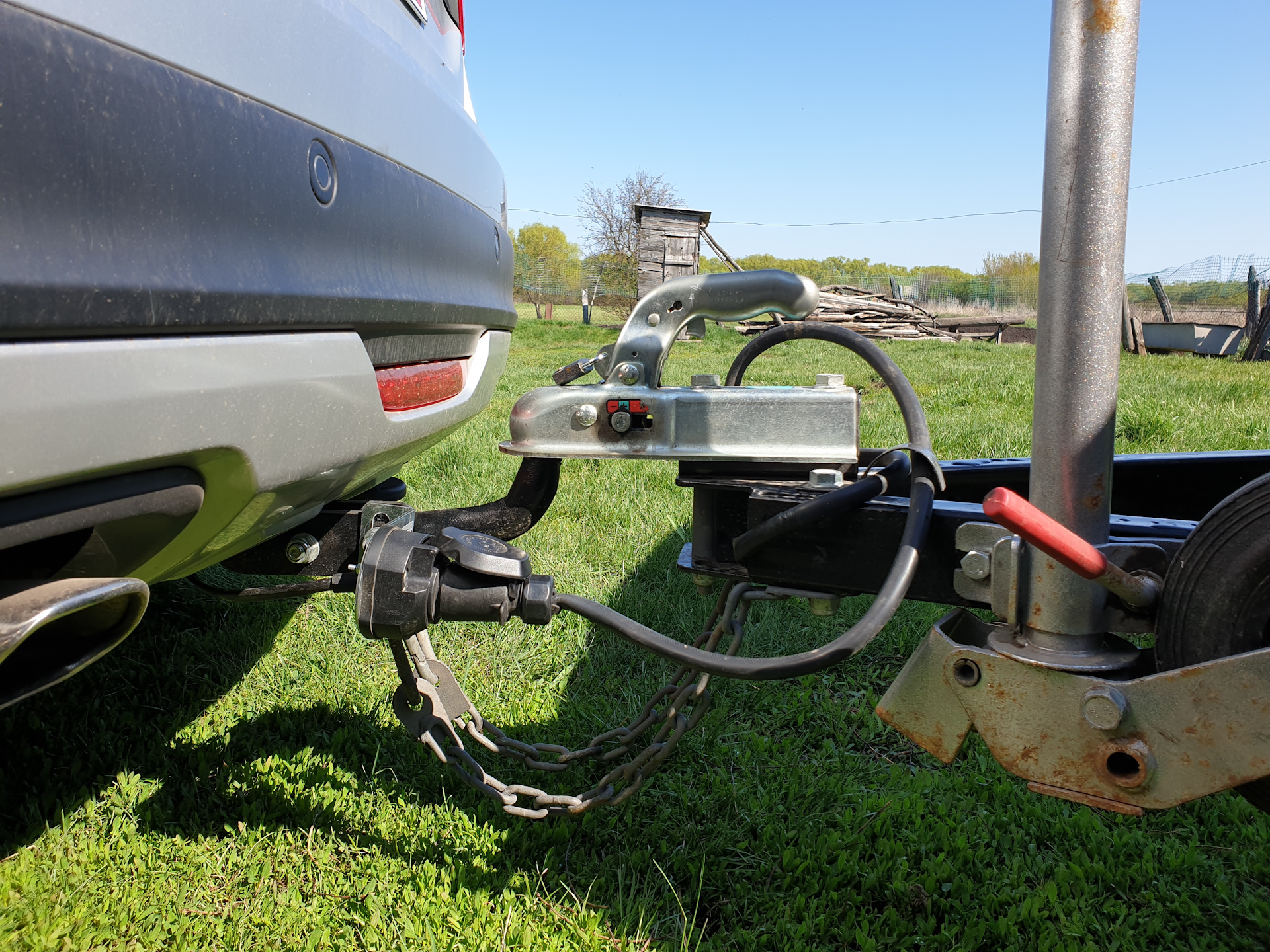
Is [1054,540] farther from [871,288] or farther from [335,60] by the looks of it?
[871,288]

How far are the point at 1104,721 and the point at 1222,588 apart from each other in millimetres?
248

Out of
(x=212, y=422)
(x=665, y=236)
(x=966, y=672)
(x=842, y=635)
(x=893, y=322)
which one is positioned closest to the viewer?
(x=212, y=422)

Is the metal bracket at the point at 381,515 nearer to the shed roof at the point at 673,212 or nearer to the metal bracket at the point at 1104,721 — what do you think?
the metal bracket at the point at 1104,721

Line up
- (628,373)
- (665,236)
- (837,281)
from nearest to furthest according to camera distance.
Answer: (628,373) < (665,236) < (837,281)

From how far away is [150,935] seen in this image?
5.17 feet

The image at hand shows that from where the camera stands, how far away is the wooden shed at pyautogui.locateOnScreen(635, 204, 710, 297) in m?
17.8

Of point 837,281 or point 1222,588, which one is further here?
point 837,281

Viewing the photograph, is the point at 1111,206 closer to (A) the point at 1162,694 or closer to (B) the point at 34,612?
(A) the point at 1162,694

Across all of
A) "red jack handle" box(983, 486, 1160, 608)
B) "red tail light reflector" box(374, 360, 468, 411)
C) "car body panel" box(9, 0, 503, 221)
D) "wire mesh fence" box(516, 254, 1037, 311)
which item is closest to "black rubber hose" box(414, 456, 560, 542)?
"red tail light reflector" box(374, 360, 468, 411)

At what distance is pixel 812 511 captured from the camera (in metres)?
1.44

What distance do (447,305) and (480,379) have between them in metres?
0.32

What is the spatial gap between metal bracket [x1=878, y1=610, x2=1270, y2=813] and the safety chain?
0.42 meters

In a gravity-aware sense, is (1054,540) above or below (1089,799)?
above

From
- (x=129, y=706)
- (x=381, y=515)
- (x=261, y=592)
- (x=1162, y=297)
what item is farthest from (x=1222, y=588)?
(x=1162, y=297)
